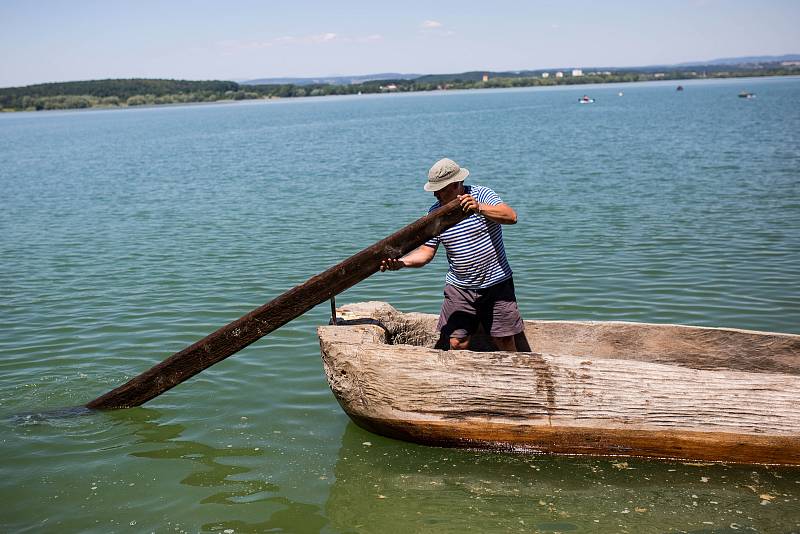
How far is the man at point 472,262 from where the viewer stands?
6148mm

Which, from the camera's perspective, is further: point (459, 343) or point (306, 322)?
point (306, 322)

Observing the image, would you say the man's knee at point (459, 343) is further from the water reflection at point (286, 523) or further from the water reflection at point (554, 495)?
the water reflection at point (286, 523)

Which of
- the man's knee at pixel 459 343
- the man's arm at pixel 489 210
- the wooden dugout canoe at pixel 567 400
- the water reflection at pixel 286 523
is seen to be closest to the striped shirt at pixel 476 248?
the man's arm at pixel 489 210

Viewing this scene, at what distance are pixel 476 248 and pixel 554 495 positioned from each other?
1.98 m

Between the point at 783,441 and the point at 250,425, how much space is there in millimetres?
4293

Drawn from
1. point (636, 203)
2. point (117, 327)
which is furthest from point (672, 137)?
point (117, 327)

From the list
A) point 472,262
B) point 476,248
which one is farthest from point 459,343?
point 476,248

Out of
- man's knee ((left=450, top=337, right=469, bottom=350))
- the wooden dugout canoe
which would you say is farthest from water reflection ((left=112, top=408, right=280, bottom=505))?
man's knee ((left=450, top=337, right=469, bottom=350))

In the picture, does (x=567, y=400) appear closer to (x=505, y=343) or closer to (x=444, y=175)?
(x=505, y=343)

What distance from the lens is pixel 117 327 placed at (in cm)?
983

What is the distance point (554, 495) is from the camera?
18.4 ft

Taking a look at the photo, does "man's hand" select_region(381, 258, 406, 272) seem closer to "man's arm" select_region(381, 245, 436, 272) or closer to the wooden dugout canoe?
"man's arm" select_region(381, 245, 436, 272)

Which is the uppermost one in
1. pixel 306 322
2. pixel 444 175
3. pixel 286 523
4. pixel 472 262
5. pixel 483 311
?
pixel 444 175

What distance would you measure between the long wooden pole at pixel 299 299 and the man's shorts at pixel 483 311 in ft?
2.07
